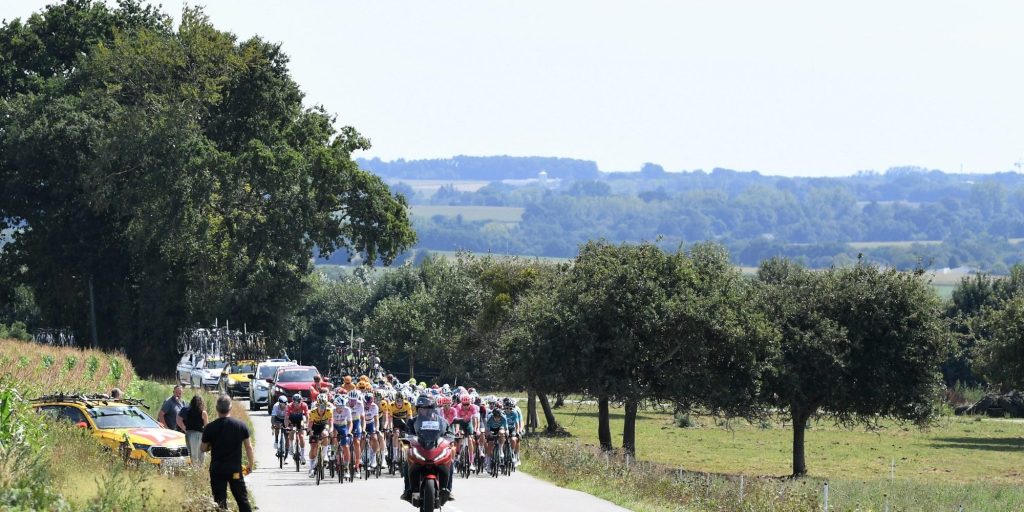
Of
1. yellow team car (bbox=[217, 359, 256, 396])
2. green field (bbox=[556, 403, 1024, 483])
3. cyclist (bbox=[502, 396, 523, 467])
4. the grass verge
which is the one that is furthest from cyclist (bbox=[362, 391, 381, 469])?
yellow team car (bbox=[217, 359, 256, 396])

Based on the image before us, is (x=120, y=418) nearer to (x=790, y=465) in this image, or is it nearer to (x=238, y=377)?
(x=790, y=465)

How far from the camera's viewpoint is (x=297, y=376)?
46.0 metres

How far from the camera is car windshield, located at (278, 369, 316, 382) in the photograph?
45781 millimetres

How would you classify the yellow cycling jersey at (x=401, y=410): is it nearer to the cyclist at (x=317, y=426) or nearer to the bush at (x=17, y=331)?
the cyclist at (x=317, y=426)

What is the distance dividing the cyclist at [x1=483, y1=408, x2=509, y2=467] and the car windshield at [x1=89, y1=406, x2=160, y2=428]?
669 cm

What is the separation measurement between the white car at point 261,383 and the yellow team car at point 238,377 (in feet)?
7.42

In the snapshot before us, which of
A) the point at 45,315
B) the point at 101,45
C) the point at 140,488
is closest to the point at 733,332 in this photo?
the point at 140,488

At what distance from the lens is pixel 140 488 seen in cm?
1864

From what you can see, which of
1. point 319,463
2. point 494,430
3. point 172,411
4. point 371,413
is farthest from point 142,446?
point 494,430

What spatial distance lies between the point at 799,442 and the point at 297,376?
1559 cm

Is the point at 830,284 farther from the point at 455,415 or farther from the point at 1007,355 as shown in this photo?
the point at 455,415

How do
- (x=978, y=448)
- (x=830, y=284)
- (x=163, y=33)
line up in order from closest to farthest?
(x=830, y=284) → (x=978, y=448) → (x=163, y=33)

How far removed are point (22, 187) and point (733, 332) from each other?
3569 cm

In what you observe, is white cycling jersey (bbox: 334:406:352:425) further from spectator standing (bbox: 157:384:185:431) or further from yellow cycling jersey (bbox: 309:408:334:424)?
spectator standing (bbox: 157:384:185:431)
